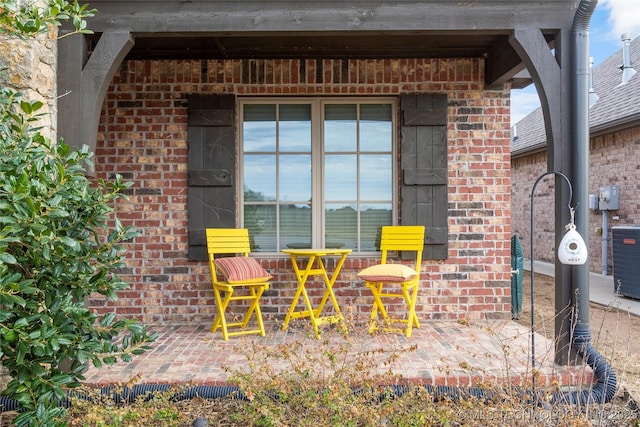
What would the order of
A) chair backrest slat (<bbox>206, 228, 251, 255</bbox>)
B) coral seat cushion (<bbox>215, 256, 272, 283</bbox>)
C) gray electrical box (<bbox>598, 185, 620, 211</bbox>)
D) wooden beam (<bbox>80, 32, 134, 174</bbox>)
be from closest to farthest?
wooden beam (<bbox>80, 32, 134, 174</bbox>) → coral seat cushion (<bbox>215, 256, 272, 283</bbox>) → chair backrest slat (<bbox>206, 228, 251, 255</bbox>) → gray electrical box (<bbox>598, 185, 620, 211</bbox>)

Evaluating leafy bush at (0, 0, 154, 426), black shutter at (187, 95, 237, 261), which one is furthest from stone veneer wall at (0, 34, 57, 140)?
black shutter at (187, 95, 237, 261)

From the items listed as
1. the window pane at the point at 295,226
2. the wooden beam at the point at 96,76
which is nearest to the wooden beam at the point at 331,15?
the wooden beam at the point at 96,76

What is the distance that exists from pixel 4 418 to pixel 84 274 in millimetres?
1061

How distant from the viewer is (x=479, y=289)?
491 centimetres

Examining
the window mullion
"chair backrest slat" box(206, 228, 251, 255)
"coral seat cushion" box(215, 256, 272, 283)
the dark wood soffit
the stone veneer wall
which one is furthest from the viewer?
the window mullion

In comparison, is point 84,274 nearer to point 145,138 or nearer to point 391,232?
point 145,138

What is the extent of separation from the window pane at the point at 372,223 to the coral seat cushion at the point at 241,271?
1189 millimetres

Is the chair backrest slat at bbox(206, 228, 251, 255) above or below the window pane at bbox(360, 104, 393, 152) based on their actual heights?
below

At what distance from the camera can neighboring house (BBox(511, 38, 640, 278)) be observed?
9078mm

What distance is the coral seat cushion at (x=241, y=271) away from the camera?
4.15 meters

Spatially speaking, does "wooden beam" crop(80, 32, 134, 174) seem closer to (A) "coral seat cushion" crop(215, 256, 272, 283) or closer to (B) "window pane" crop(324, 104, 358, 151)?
(A) "coral seat cushion" crop(215, 256, 272, 283)

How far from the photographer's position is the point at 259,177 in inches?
198

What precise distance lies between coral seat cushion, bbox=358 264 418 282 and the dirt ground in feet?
3.46

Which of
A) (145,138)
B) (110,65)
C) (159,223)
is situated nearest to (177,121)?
(145,138)
